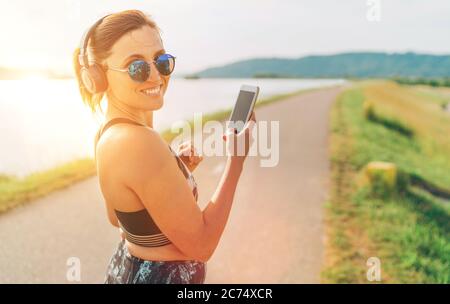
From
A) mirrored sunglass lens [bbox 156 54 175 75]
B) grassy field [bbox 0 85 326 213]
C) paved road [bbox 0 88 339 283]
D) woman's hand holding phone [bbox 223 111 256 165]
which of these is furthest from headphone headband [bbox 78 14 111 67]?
grassy field [bbox 0 85 326 213]

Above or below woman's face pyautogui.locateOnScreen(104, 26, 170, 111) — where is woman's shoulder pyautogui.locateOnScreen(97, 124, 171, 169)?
below

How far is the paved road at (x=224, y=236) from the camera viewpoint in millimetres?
4543

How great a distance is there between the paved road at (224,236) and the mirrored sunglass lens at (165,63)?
3.20 m

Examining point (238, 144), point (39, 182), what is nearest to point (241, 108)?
point (238, 144)

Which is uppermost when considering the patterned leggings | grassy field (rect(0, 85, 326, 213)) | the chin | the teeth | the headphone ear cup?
the headphone ear cup

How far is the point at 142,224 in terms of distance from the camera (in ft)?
5.16

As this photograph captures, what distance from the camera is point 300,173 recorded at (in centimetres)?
902

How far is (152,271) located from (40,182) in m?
5.84

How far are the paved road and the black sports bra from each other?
9.45 feet

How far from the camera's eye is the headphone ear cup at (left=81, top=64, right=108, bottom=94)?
1.52 meters

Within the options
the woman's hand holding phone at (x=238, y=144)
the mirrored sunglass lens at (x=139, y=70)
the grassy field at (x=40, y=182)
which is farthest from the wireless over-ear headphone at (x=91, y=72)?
the grassy field at (x=40, y=182)

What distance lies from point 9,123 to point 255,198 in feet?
15.2

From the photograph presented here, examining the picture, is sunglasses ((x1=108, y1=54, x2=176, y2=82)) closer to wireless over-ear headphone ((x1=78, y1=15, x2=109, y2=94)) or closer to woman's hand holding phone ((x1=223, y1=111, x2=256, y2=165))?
wireless over-ear headphone ((x1=78, y1=15, x2=109, y2=94))
